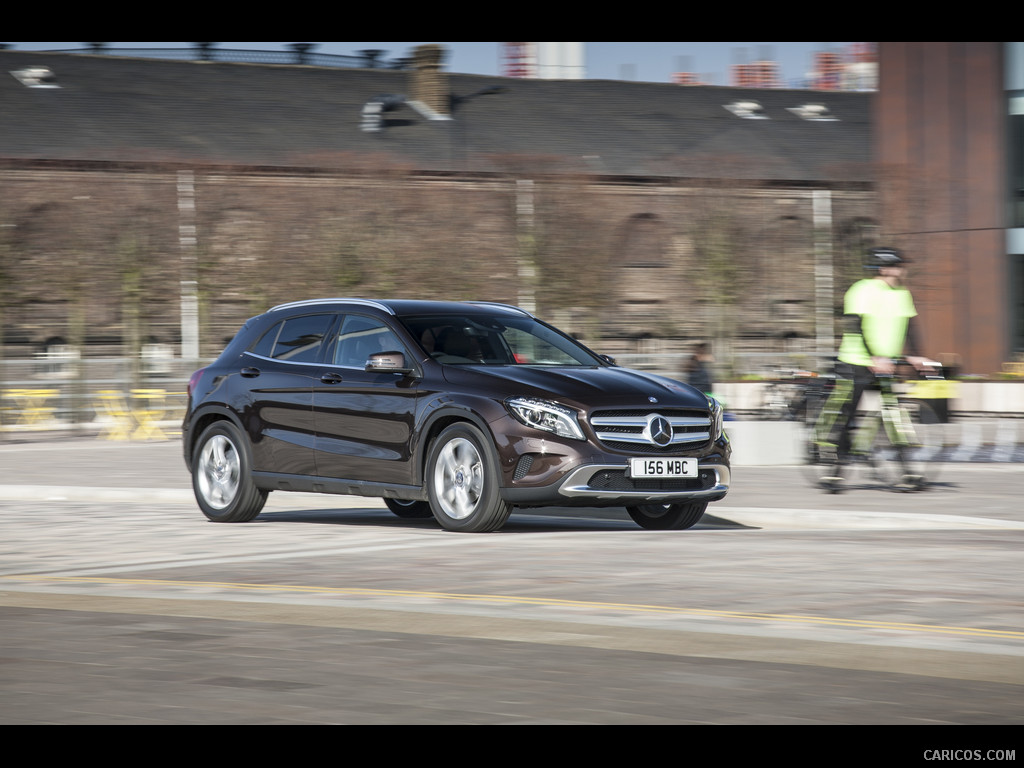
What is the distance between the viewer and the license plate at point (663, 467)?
10.8m

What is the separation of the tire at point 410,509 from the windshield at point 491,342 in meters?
1.66

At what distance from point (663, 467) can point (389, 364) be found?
196 cm

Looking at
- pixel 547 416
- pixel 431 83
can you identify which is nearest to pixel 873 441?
pixel 547 416

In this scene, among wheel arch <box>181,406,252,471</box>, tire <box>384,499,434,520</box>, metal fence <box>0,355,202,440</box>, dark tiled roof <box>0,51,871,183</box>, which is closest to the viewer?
wheel arch <box>181,406,252,471</box>

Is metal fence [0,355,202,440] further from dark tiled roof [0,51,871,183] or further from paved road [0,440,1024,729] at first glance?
paved road [0,440,1024,729]

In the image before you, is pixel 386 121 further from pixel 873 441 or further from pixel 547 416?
pixel 547 416

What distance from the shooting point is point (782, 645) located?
21.0 feet

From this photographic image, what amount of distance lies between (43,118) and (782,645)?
163ft

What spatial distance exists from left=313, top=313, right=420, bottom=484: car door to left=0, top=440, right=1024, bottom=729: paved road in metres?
0.47

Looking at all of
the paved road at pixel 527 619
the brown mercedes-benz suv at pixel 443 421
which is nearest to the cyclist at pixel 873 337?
the paved road at pixel 527 619

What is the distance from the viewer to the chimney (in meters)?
60.4

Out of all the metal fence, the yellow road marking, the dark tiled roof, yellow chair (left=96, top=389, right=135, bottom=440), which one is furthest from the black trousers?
the dark tiled roof

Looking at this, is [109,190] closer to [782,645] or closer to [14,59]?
[14,59]

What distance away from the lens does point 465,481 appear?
1095cm
